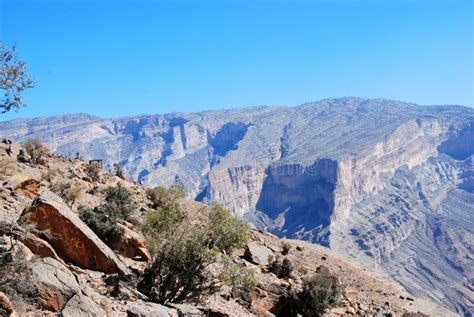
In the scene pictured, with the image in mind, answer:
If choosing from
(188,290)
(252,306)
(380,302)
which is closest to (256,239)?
(380,302)

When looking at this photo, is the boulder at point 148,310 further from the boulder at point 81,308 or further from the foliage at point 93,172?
the foliage at point 93,172

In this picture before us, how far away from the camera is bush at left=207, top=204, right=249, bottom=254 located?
58.6 ft

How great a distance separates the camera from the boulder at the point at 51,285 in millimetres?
10727

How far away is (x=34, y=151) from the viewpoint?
33.2 meters

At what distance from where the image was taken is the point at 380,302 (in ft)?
87.4

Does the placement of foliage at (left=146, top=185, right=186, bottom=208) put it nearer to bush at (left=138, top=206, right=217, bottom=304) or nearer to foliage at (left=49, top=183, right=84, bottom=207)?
foliage at (left=49, top=183, right=84, bottom=207)

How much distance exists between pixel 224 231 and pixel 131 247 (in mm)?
3765

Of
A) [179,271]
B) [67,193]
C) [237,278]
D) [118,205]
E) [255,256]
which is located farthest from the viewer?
[255,256]

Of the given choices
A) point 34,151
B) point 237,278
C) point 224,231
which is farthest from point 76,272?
point 34,151

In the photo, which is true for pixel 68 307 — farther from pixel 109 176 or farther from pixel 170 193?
pixel 109 176

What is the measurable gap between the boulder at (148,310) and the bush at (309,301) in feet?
28.6

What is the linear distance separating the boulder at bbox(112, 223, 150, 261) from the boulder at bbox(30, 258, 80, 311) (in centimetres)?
635

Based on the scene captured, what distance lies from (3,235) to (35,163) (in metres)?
20.5

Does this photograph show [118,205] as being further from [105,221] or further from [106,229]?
[106,229]
